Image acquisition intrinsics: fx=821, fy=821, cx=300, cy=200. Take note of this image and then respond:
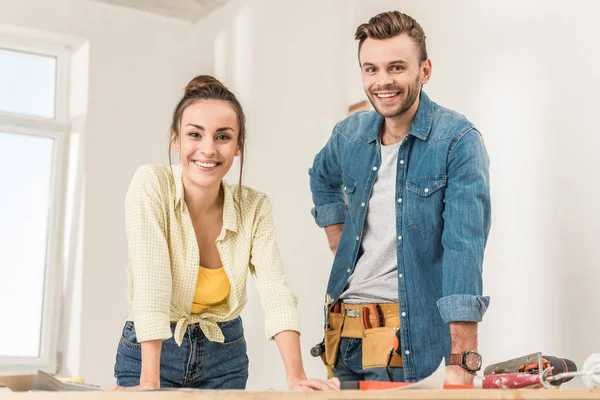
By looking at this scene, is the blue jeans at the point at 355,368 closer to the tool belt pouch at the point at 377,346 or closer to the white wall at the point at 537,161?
the tool belt pouch at the point at 377,346

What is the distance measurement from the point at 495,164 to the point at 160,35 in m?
2.72

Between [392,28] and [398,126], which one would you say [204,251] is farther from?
[392,28]

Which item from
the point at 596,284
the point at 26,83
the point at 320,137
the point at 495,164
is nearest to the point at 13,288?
the point at 26,83

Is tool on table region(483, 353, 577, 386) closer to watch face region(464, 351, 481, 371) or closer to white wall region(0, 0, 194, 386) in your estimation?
watch face region(464, 351, 481, 371)

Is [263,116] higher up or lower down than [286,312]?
higher up

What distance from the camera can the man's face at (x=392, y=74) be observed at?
1.82 m

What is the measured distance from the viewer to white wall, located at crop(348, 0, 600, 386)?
230 centimetres

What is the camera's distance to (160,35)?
478 centimetres

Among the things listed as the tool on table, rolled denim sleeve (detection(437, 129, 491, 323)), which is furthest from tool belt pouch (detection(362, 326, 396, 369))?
the tool on table

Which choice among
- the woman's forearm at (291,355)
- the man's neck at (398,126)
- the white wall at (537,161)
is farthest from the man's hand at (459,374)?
the white wall at (537,161)

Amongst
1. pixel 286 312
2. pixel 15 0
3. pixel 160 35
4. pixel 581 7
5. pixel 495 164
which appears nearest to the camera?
pixel 286 312

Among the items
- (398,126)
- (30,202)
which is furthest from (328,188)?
(30,202)

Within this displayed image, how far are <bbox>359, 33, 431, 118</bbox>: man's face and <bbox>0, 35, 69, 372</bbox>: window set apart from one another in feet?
10.1

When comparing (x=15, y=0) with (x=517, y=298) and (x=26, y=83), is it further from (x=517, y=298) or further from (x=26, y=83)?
(x=517, y=298)
